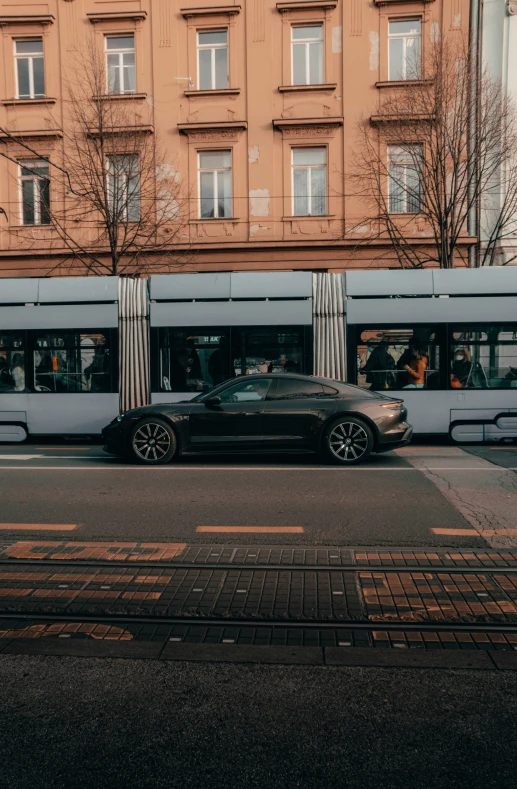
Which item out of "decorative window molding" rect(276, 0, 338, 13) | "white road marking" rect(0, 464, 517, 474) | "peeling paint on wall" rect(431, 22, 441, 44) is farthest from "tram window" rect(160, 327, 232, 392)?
"decorative window molding" rect(276, 0, 338, 13)

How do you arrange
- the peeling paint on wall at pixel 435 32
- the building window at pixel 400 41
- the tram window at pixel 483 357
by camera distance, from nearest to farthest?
the tram window at pixel 483 357 < the peeling paint on wall at pixel 435 32 < the building window at pixel 400 41

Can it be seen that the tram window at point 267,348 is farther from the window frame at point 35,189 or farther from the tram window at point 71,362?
the window frame at point 35,189

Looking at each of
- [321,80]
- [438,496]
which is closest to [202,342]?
[438,496]

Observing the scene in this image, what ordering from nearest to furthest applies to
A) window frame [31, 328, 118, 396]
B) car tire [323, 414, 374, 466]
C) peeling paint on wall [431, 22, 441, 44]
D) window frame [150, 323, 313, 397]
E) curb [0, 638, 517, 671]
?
curb [0, 638, 517, 671] → car tire [323, 414, 374, 466] → window frame [150, 323, 313, 397] → window frame [31, 328, 118, 396] → peeling paint on wall [431, 22, 441, 44]

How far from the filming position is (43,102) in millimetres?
22703

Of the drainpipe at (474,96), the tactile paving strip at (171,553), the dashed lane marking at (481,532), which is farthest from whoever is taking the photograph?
the drainpipe at (474,96)

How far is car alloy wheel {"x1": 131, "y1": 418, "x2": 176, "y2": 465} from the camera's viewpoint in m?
11.3

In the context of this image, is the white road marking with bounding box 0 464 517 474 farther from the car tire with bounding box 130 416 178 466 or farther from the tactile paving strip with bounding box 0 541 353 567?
the tactile paving strip with bounding box 0 541 353 567

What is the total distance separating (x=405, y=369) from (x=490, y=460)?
2.80m

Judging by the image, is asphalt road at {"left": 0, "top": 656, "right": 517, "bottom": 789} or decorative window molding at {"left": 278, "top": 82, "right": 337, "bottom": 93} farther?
decorative window molding at {"left": 278, "top": 82, "right": 337, "bottom": 93}

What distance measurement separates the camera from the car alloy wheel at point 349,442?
11.1 metres

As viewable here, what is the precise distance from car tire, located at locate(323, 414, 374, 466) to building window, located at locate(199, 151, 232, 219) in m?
12.9

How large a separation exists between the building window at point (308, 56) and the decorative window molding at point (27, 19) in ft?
23.5

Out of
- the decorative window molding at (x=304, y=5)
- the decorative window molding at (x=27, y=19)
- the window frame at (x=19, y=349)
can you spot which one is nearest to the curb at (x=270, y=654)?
the window frame at (x=19, y=349)
